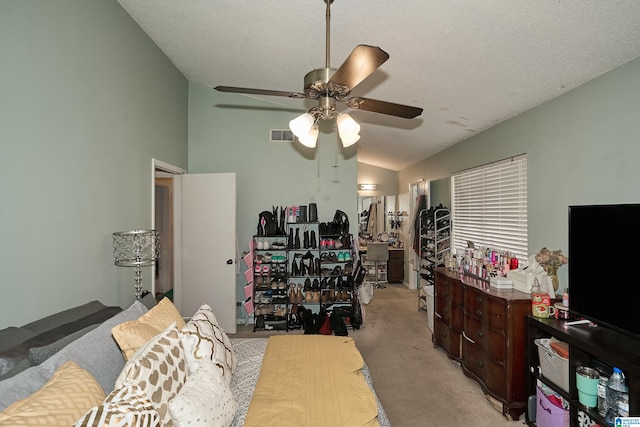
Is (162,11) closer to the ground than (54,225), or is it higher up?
higher up

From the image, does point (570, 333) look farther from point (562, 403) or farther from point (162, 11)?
point (162, 11)

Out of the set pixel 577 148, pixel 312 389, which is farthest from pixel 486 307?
pixel 312 389

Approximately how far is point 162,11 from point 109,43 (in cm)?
55

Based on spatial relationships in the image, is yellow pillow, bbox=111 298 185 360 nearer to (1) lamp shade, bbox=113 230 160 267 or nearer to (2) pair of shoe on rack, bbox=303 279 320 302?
(1) lamp shade, bbox=113 230 160 267

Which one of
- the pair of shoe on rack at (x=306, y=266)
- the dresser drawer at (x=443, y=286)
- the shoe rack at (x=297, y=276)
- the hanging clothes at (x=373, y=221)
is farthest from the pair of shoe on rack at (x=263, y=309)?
the hanging clothes at (x=373, y=221)

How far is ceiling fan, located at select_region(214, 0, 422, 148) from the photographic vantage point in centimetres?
135

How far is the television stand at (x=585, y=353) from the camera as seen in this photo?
1596 millimetres

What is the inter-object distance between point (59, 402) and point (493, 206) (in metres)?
4.15

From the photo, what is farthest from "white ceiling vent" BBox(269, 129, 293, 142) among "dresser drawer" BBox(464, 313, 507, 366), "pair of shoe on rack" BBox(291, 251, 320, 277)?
"dresser drawer" BBox(464, 313, 507, 366)

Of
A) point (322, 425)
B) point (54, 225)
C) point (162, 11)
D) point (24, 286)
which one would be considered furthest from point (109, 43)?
point (322, 425)

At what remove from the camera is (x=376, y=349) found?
3.75 meters

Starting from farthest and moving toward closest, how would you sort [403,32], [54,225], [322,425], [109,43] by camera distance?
1. [109,43]
2. [403,32]
3. [54,225]
4. [322,425]

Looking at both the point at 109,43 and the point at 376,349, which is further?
the point at 376,349

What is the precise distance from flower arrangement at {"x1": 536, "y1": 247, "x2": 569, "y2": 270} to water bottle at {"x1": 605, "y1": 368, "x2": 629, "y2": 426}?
37.1 inches
